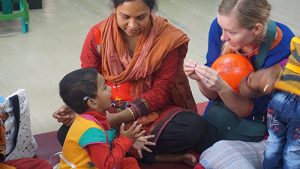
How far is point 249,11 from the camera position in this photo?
2.01 m

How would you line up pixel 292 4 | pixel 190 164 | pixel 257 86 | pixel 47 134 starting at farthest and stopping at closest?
1. pixel 292 4
2. pixel 47 134
3. pixel 190 164
4. pixel 257 86

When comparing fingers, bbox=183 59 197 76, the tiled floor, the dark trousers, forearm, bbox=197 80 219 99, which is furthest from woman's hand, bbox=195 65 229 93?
the tiled floor

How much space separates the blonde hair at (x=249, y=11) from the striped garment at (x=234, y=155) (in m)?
0.52

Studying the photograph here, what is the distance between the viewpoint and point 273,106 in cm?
191

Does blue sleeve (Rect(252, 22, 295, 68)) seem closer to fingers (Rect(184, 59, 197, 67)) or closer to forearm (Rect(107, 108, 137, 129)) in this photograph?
fingers (Rect(184, 59, 197, 67))

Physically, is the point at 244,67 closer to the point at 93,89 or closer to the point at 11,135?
the point at 93,89

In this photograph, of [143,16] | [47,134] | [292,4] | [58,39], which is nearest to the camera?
[143,16]

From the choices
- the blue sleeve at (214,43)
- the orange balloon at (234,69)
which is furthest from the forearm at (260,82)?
the blue sleeve at (214,43)

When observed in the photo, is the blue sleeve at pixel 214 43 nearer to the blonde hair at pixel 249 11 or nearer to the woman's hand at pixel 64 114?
the blonde hair at pixel 249 11

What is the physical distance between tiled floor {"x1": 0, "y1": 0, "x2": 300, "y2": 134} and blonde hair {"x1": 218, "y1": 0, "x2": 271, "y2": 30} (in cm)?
87

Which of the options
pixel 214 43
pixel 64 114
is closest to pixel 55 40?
pixel 64 114

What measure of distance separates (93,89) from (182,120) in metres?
0.61

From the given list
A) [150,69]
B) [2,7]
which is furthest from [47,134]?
[2,7]

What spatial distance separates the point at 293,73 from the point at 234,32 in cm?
35
